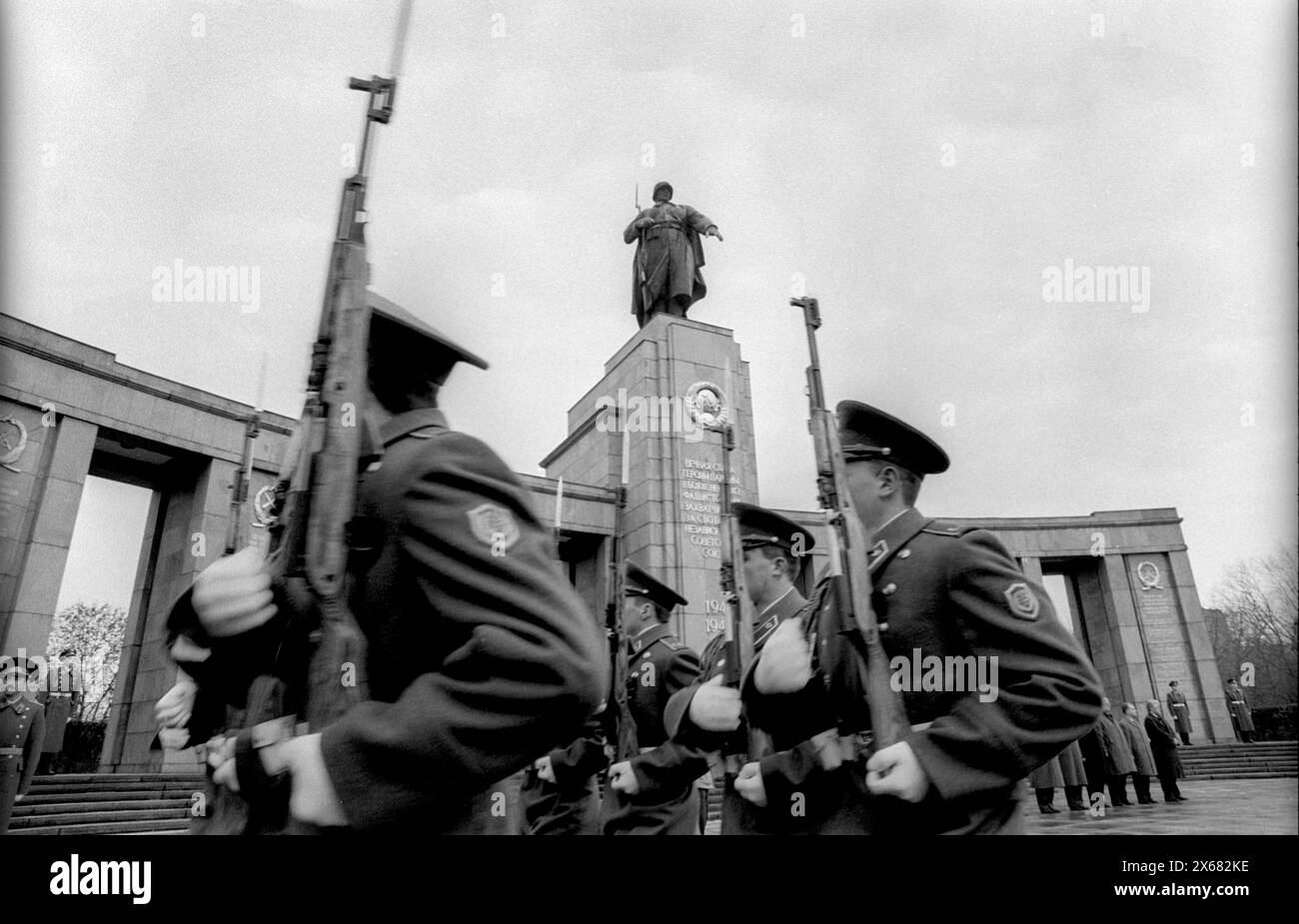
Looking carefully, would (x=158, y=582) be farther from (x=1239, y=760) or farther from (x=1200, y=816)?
(x=1239, y=760)

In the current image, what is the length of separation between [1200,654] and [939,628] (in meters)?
23.6

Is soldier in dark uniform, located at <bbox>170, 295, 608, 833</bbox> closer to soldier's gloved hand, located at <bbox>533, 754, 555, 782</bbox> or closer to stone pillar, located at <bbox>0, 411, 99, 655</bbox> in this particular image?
soldier's gloved hand, located at <bbox>533, 754, 555, 782</bbox>

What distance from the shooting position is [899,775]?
9.04ft

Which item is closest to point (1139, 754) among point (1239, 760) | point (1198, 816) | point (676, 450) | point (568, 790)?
point (1198, 816)

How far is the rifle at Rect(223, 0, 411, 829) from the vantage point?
1.97m

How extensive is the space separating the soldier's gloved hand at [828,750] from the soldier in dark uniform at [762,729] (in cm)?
1

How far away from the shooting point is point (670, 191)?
19062mm

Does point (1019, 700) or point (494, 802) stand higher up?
point (1019, 700)

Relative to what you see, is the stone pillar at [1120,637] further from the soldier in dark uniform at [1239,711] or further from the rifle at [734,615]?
the rifle at [734,615]

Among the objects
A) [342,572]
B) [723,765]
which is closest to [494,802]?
[342,572]

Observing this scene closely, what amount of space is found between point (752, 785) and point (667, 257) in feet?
52.2
